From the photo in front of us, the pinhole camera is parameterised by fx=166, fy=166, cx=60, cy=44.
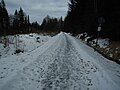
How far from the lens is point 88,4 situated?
1325 inches

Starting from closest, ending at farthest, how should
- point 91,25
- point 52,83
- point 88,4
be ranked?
point 52,83 → point 91,25 → point 88,4

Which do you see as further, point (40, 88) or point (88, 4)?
point (88, 4)

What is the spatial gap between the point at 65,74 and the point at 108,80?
77.4 inches

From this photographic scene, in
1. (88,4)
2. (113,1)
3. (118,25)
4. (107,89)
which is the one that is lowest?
(107,89)

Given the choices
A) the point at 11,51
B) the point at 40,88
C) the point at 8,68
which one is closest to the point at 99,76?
the point at 40,88

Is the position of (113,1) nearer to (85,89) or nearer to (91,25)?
(91,25)

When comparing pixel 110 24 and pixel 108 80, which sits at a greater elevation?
pixel 110 24

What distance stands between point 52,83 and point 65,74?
1.42m

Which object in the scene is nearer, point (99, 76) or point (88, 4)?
point (99, 76)

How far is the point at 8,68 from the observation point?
8.88 m

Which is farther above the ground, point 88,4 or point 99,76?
point 88,4

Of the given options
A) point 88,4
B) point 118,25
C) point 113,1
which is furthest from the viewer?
point 88,4

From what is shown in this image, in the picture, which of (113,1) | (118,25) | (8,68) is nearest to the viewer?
(8,68)

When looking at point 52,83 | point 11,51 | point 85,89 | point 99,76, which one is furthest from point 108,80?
point 11,51
